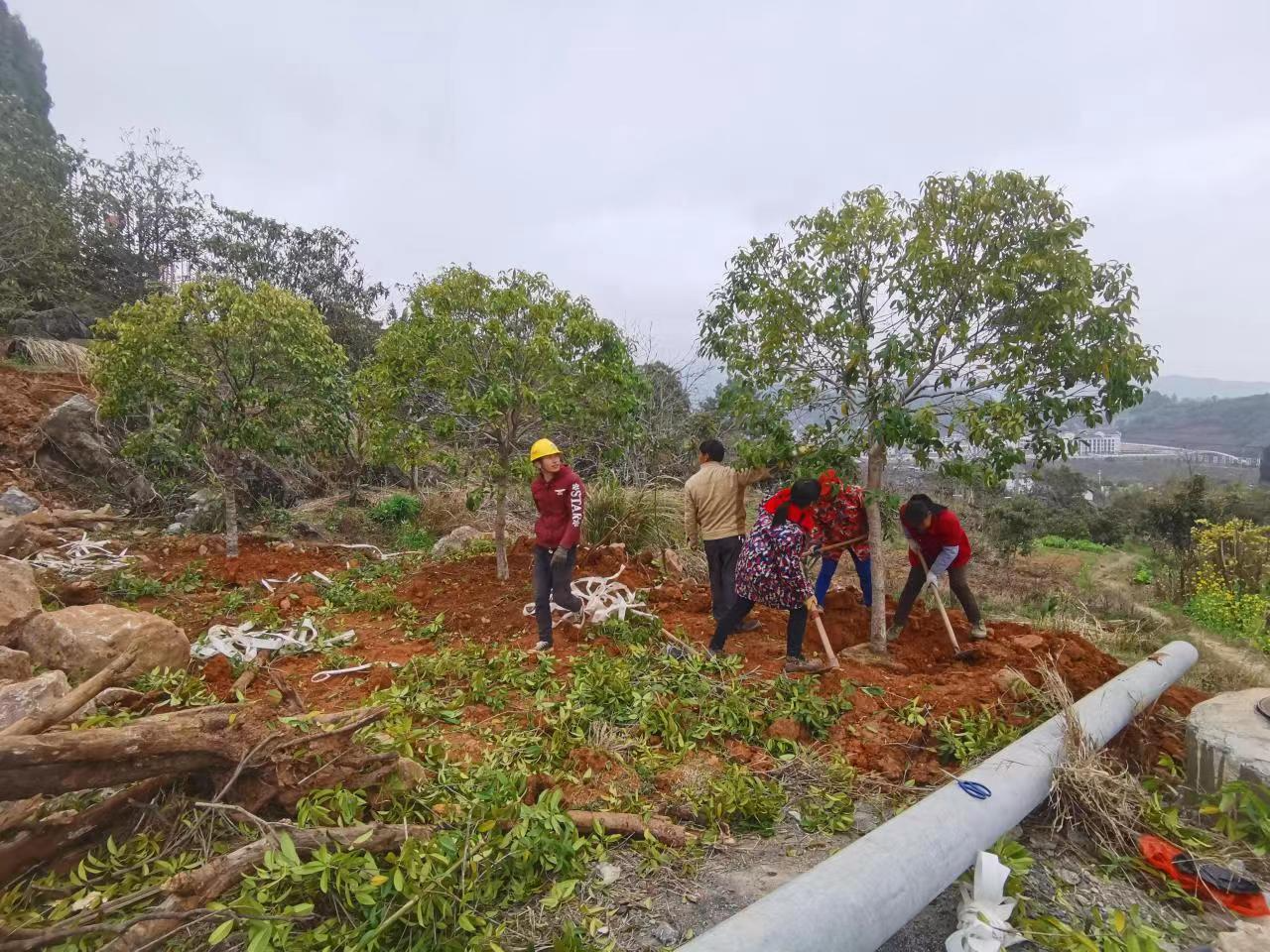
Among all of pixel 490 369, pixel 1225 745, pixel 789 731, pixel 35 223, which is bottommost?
pixel 789 731

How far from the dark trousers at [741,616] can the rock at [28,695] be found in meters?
3.63

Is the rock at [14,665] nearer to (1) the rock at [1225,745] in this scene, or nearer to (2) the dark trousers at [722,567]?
(2) the dark trousers at [722,567]

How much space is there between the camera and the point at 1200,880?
2.46 m

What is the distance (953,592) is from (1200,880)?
2.76m

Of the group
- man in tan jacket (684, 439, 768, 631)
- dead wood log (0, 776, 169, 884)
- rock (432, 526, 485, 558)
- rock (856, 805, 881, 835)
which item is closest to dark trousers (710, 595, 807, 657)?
man in tan jacket (684, 439, 768, 631)

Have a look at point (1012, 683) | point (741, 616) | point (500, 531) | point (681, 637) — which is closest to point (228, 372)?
point (500, 531)

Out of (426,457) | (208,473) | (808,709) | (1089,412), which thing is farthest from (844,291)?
(208,473)

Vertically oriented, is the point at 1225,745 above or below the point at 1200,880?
above

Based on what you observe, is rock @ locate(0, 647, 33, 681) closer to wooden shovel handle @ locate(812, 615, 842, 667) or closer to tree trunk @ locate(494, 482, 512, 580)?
tree trunk @ locate(494, 482, 512, 580)

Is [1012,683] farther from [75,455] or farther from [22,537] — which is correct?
[75,455]

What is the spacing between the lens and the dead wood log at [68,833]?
2.17 meters

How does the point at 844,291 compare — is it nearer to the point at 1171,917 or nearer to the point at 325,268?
the point at 1171,917

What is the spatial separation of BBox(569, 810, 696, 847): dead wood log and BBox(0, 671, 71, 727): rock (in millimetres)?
2307

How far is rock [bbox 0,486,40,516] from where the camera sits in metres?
8.30
